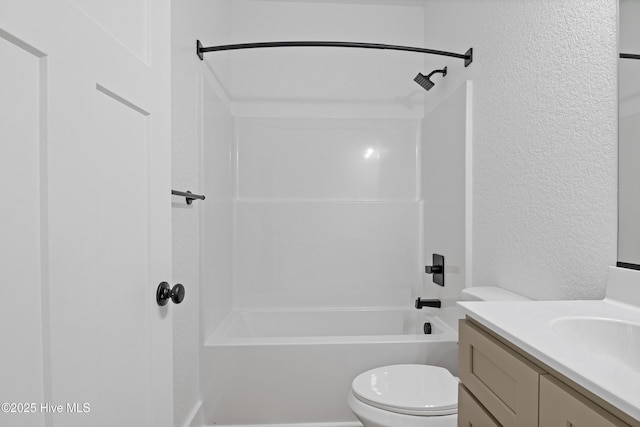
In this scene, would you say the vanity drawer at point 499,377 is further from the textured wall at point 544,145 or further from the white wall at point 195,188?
the white wall at point 195,188

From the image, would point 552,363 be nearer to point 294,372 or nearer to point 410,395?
point 410,395

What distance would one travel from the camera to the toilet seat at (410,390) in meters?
1.36

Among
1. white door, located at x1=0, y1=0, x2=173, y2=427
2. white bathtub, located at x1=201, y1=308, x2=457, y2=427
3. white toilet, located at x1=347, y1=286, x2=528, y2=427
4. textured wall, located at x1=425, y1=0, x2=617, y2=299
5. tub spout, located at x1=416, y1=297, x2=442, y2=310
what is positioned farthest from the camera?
tub spout, located at x1=416, y1=297, x2=442, y2=310

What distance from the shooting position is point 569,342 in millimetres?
780

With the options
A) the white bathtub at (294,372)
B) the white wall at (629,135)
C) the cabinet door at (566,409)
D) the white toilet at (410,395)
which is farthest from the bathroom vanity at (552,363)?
the white bathtub at (294,372)

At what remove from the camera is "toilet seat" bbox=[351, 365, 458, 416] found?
1356mm

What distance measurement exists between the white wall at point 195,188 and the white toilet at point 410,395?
75 centimetres

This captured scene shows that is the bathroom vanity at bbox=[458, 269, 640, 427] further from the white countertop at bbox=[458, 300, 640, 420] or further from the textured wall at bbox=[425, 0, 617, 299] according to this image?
the textured wall at bbox=[425, 0, 617, 299]

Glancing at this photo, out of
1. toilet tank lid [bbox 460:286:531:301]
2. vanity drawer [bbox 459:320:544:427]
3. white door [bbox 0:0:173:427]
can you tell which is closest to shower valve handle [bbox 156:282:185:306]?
white door [bbox 0:0:173:427]

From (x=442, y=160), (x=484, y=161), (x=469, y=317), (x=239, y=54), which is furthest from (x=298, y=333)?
(x=239, y=54)

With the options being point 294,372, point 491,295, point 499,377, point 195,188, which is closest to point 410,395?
point 491,295

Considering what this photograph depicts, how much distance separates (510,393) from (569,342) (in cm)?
16

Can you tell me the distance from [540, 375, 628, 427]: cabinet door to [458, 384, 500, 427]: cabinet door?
0.20m

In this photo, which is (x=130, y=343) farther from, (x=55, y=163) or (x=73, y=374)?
(x=55, y=163)
